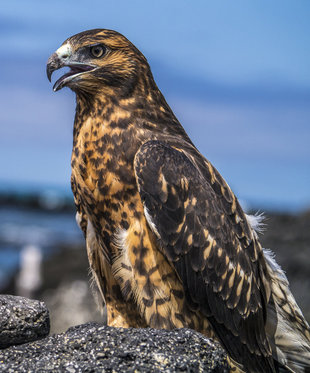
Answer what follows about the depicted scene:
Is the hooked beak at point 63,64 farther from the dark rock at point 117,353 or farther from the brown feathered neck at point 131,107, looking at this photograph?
the dark rock at point 117,353

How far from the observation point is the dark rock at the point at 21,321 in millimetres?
4195

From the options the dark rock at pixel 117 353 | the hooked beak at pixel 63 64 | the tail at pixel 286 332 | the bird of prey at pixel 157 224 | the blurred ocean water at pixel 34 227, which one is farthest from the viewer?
the blurred ocean water at pixel 34 227

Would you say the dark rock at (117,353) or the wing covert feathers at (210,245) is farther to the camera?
the wing covert feathers at (210,245)

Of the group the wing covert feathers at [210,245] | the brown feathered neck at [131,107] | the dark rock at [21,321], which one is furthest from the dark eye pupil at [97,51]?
the dark rock at [21,321]

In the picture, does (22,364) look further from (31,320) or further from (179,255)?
(179,255)

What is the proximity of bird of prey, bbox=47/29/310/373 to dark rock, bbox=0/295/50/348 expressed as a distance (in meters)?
0.72

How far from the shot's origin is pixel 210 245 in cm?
491

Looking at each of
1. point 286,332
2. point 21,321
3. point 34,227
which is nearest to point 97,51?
point 21,321

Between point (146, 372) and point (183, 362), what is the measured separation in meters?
0.23

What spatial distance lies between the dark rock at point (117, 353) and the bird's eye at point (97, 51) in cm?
205

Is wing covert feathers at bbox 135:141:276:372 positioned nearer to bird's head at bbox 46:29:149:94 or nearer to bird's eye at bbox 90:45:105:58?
bird's head at bbox 46:29:149:94

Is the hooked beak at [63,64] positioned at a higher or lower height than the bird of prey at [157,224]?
higher

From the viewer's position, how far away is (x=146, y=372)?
12.1ft

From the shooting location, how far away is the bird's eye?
4.96 meters
